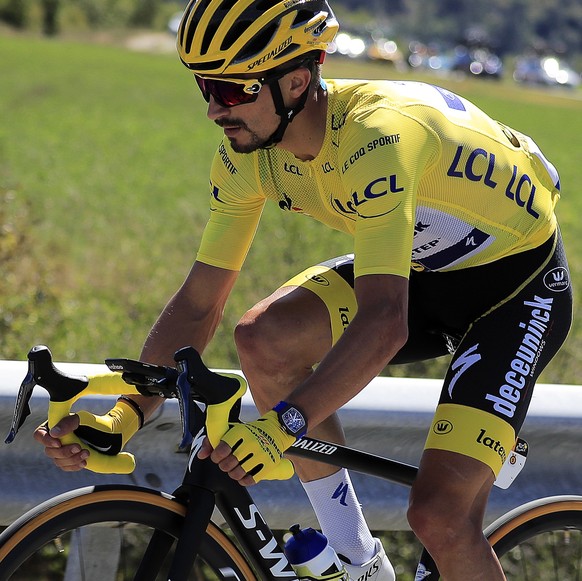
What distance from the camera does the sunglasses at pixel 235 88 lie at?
9.04 feet

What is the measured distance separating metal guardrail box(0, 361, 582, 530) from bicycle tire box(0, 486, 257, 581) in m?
0.40

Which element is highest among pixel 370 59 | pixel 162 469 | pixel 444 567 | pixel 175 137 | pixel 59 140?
pixel 370 59

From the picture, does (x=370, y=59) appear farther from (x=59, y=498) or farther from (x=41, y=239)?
(x=59, y=498)

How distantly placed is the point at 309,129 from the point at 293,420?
92 centimetres

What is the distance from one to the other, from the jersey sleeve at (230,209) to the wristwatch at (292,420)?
31.9 inches

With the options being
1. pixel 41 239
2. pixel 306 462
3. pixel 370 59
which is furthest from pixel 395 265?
pixel 370 59

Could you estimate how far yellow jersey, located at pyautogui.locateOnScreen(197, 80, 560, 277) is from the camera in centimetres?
265

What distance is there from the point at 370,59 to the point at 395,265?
7478 centimetres

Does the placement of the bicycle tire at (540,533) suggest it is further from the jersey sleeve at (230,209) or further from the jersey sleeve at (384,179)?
the jersey sleeve at (230,209)

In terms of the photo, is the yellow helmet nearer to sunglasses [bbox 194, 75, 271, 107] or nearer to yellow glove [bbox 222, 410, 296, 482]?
sunglasses [bbox 194, 75, 271, 107]

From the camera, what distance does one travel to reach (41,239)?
30.3 ft

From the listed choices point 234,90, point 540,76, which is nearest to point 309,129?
point 234,90

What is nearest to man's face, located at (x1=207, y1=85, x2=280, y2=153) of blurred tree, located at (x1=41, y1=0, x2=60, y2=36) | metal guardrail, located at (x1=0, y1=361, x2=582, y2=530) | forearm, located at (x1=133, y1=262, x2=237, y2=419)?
forearm, located at (x1=133, y1=262, x2=237, y2=419)

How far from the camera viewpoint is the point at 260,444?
2.36 metres
